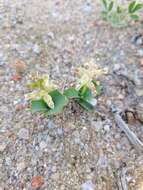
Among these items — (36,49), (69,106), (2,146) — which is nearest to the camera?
(2,146)

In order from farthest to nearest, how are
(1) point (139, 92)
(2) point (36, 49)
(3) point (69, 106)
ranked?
(2) point (36, 49) → (1) point (139, 92) → (3) point (69, 106)

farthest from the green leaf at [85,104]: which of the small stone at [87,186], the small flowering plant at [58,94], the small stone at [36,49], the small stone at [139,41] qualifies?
the small stone at [139,41]

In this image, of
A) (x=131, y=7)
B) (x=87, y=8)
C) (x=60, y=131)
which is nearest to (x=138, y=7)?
(x=131, y=7)

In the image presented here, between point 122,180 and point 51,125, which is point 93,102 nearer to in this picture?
point 51,125

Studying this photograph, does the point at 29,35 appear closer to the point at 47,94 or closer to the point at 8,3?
the point at 8,3

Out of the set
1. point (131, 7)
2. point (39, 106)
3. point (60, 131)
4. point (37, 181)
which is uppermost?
point (131, 7)

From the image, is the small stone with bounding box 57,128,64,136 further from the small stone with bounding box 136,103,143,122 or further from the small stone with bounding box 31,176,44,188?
the small stone with bounding box 136,103,143,122

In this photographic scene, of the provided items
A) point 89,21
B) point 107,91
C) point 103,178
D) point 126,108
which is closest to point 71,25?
point 89,21

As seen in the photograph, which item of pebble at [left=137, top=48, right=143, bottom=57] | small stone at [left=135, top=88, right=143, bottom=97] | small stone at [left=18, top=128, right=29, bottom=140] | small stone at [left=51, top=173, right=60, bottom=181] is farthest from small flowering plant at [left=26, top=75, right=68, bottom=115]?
pebble at [left=137, top=48, right=143, bottom=57]
